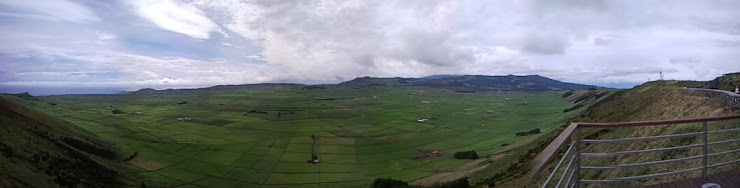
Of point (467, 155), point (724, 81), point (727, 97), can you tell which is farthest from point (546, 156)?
point (467, 155)

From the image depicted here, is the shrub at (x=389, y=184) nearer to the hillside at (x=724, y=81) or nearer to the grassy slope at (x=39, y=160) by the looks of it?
the hillside at (x=724, y=81)

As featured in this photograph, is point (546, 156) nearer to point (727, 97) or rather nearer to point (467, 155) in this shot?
point (727, 97)

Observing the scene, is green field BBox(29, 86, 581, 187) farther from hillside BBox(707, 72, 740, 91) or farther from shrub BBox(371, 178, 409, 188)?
hillside BBox(707, 72, 740, 91)

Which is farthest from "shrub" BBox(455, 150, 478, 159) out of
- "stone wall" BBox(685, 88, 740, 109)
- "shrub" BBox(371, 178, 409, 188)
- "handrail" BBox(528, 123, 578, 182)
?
"handrail" BBox(528, 123, 578, 182)

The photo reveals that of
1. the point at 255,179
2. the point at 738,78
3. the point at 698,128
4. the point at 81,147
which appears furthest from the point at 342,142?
the point at 698,128

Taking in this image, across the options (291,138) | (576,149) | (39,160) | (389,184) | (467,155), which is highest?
(576,149)

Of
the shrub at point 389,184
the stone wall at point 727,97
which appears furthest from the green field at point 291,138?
the stone wall at point 727,97

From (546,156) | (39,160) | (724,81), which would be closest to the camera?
(546,156)
